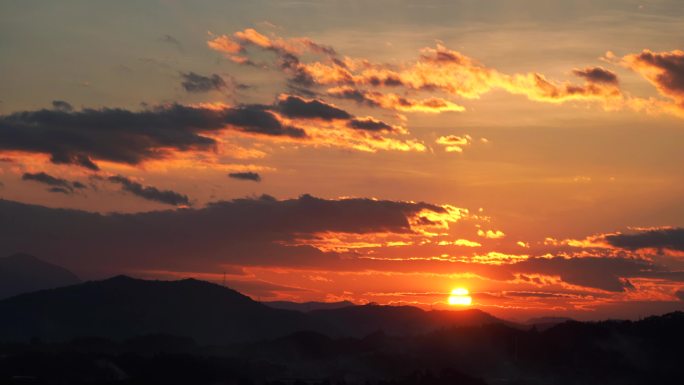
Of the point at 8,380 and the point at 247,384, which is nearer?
the point at 8,380

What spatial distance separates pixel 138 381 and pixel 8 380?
25.8m

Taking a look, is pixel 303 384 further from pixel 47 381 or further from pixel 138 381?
pixel 47 381

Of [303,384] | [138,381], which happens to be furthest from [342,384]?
[138,381]

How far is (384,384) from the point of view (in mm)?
177750

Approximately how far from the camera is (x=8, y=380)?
6983 inches

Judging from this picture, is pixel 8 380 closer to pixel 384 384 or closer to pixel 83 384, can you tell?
pixel 83 384

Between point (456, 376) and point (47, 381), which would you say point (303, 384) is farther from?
point (47, 381)

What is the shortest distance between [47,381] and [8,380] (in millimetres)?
15772

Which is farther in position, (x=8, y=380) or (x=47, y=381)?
(x=47, y=381)

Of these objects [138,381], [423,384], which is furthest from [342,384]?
[138,381]

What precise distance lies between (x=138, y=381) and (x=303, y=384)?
33.5 m

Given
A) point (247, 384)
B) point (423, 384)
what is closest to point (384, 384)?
point (423, 384)

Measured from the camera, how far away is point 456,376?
174 metres

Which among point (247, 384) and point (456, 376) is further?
point (247, 384)
